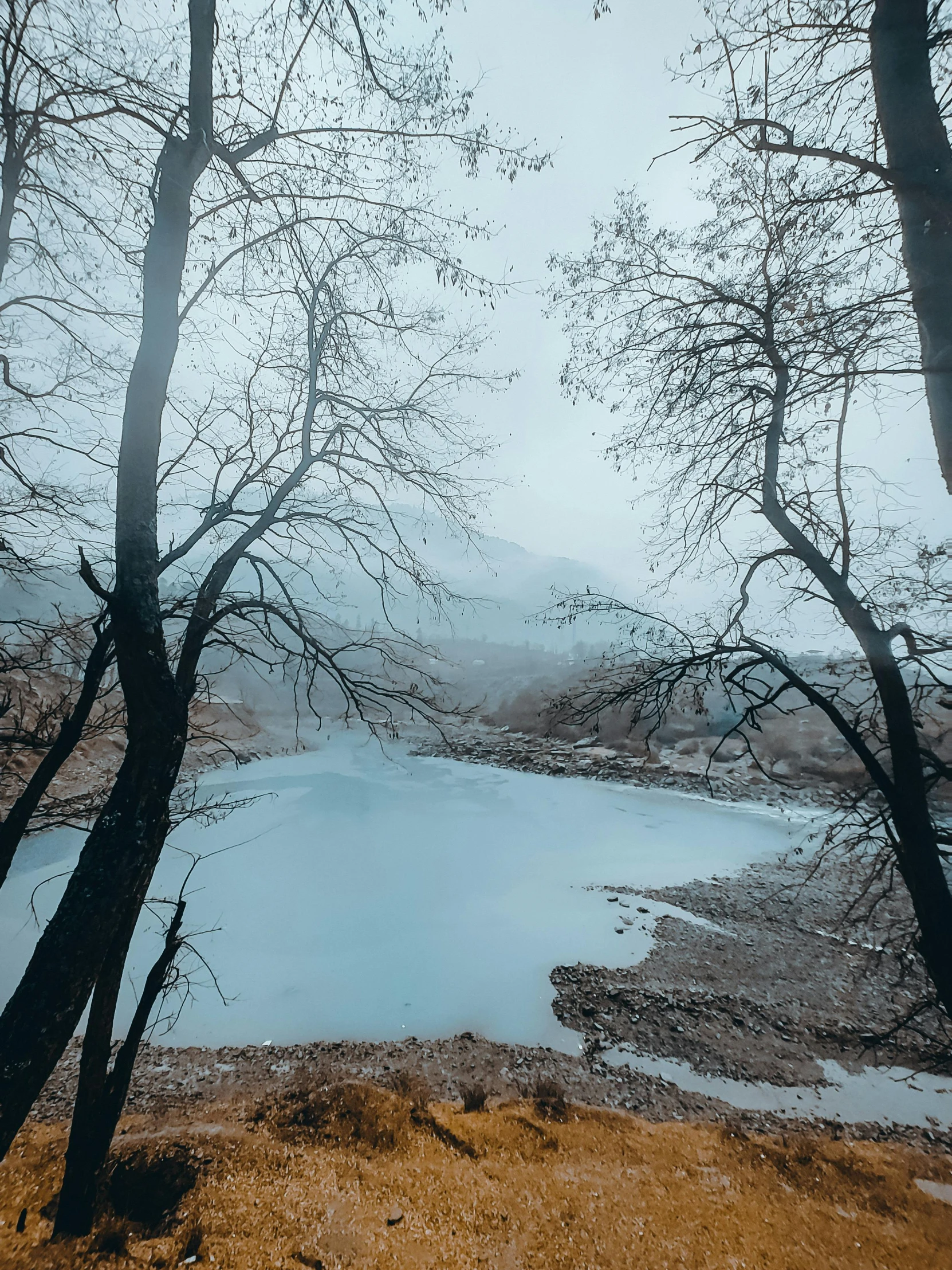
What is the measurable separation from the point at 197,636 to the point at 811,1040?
315 inches

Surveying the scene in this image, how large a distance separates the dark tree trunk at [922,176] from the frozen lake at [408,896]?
3909 millimetres

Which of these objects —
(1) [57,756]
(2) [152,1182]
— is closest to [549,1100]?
(2) [152,1182]

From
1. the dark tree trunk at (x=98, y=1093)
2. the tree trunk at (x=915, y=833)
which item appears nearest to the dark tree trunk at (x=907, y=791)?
the tree trunk at (x=915, y=833)

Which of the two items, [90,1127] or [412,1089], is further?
[412,1089]

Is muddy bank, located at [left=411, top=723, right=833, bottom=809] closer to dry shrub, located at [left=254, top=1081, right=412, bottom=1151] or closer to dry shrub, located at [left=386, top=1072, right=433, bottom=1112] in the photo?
dry shrub, located at [left=386, top=1072, right=433, bottom=1112]

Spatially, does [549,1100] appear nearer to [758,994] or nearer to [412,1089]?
[412,1089]

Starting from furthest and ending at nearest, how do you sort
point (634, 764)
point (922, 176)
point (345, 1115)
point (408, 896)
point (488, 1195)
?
point (634, 764)
point (408, 896)
point (345, 1115)
point (488, 1195)
point (922, 176)

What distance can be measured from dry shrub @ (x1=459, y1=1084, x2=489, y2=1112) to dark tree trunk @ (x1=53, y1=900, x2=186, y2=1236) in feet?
9.69

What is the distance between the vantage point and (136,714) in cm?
272

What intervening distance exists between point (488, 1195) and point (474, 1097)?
135 centimetres

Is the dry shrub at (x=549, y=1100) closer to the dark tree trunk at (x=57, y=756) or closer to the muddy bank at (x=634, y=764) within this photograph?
the dark tree trunk at (x=57, y=756)

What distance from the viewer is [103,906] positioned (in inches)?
96.5

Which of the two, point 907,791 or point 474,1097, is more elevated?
point 907,791

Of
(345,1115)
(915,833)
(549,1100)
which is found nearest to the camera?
(915,833)
